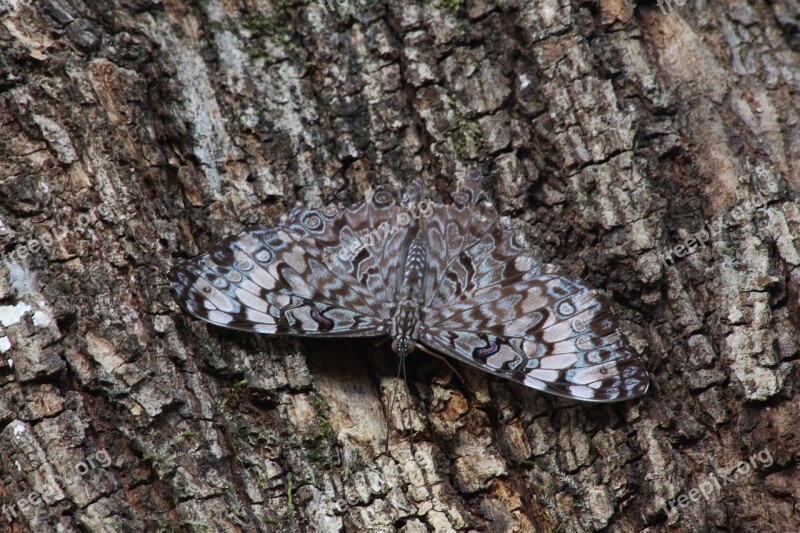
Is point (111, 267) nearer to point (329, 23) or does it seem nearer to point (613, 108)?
point (329, 23)

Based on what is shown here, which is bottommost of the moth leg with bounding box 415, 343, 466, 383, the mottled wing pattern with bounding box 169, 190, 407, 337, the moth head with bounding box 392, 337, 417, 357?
the moth leg with bounding box 415, 343, 466, 383

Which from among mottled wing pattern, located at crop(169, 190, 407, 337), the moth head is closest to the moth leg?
the moth head

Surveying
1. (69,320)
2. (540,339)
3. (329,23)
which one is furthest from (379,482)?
(329,23)

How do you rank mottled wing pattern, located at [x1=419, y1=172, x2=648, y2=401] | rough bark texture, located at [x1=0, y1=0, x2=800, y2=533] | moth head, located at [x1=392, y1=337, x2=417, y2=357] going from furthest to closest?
moth head, located at [x1=392, y1=337, x2=417, y2=357], mottled wing pattern, located at [x1=419, y1=172, x2=648, y2=401], rough bark texture, located at [x1=0, y1=0, x2=800, y2=533]

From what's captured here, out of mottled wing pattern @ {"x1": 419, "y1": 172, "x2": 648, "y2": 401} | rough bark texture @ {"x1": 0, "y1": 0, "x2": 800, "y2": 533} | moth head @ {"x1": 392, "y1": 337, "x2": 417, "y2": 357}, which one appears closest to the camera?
rough bark texture @ {"x1": 0, "y1": 0, "x2": 800, "y2": 533}

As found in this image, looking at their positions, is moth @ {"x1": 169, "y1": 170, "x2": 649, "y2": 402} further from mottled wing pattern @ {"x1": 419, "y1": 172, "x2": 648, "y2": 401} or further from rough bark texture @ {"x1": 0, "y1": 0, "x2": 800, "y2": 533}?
rough bark texture @ {"x1": 0, "y1": 0, "x2": 800, "y2": 533}

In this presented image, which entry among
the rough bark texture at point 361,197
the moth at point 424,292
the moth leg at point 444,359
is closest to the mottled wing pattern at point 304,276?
the moth at point 424,292
